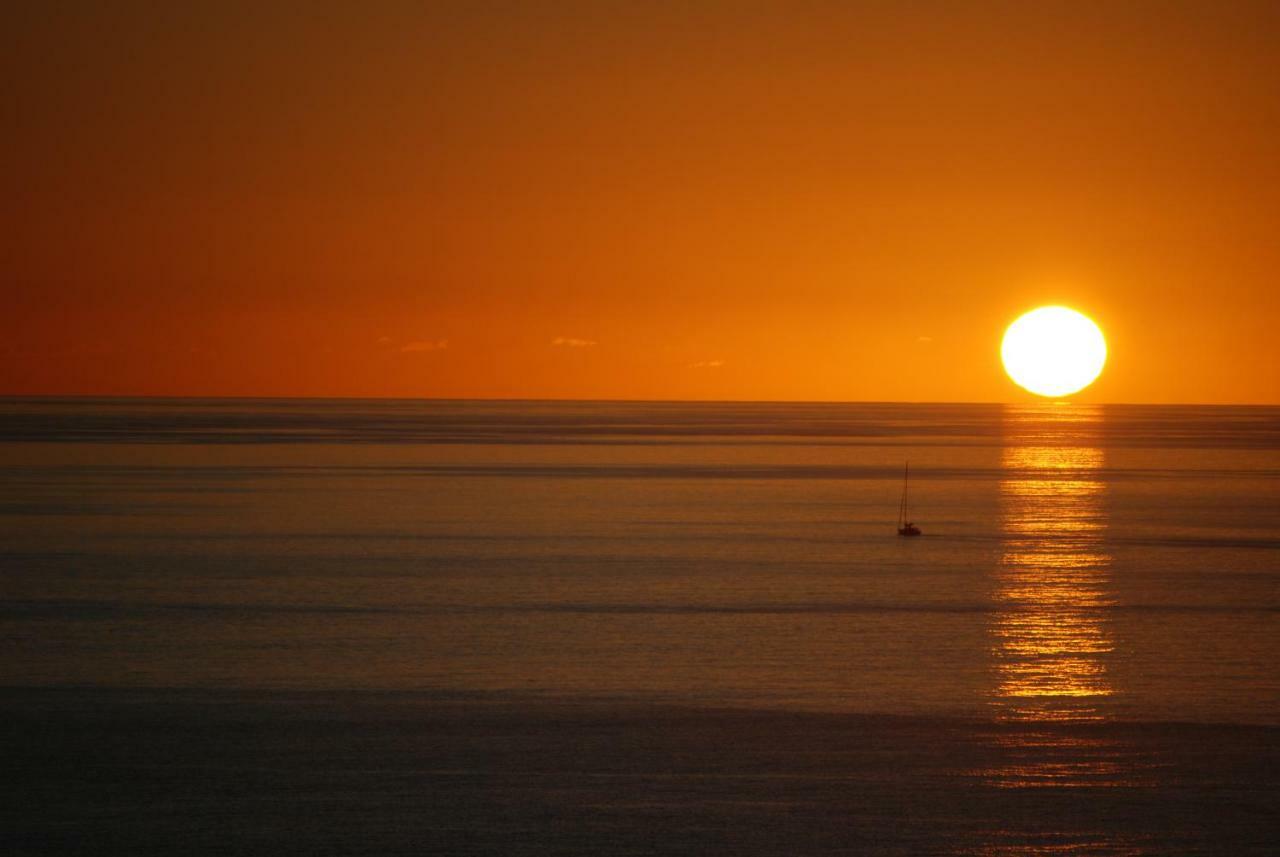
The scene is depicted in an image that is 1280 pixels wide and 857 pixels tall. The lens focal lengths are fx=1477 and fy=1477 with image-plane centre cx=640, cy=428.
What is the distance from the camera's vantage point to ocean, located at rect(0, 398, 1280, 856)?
15742 millimetres

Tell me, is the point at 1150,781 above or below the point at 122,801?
above

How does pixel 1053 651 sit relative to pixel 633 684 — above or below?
above

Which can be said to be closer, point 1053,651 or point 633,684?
point 633,684

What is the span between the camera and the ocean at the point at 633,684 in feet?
51.6

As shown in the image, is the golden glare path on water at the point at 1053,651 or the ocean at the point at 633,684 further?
the golden glare path on water at the point at 1053,651

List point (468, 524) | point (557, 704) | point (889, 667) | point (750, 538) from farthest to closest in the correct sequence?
point (468, 524)
point (750, 538)
point (889, 667)
point (557, 704)

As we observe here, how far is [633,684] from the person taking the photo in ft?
73.6

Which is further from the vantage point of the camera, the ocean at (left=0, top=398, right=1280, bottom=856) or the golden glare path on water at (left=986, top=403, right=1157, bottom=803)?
the golden glare path on water at (left=986, top=403, right=1157, bottom=803)

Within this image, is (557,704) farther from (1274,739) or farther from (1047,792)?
(1274,739)

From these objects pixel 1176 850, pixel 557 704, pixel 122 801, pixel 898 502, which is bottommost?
pixel 122 801

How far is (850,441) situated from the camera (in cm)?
15075

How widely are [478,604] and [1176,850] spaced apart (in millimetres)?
18334

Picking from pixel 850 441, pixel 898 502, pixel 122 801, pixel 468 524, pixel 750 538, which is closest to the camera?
pixel 122 801

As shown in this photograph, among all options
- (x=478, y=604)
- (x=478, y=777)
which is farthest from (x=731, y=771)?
(x=478, y=604)
